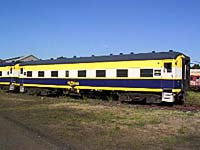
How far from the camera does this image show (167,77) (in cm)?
2416

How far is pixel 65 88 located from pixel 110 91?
20.3ft

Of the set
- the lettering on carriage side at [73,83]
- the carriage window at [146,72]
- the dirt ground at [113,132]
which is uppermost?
the carriage window at [146,72]

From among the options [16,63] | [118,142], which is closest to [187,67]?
[118,142]

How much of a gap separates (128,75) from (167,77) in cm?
332

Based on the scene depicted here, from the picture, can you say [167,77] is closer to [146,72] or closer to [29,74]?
[146,72]

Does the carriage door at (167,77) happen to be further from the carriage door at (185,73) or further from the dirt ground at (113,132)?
the dirt ground at (113,132)

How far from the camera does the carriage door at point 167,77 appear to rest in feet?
78.7

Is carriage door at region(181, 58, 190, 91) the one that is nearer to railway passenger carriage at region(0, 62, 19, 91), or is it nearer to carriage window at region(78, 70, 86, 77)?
carriage window at region(78, 70, 86, 77)

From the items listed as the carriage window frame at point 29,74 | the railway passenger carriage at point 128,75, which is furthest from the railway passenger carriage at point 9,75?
the railway passenger carriage at point 128,75

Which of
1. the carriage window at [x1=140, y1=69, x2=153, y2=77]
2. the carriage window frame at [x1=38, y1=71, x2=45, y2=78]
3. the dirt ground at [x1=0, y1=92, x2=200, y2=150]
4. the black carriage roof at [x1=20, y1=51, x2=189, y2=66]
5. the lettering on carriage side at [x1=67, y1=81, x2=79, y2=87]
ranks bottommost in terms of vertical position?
the dirt ground at [x1=0, y1=92, x2=200, y2=150]

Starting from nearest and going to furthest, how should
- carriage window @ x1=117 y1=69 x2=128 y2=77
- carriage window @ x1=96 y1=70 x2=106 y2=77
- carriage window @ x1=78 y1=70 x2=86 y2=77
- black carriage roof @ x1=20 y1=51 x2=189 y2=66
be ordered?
black carriage roof @ x1=20 y1=51 x2=189 y2=66 < carriage window @ x1=117 y1=69 x2=128 y2=77 < carriage window @ x1=96 y1=70 x2=106 y2=77 < carriage window @ x1=78 y1=70 x2=86 y2=77

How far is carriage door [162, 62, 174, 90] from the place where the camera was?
24000mm

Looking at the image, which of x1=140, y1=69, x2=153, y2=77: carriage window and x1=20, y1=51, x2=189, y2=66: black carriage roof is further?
x1=140, y1=69, x2=153, y2=77: carriage window

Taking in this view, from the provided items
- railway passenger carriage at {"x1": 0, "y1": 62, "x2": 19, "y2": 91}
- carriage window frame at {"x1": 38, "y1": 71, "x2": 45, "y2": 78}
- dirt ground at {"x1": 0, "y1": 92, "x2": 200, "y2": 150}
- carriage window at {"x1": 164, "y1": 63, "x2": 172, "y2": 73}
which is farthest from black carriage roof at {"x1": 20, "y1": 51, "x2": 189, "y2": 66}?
railway passenger carriage at {"x1": 0, "y1": 62, "x2": 19, "y2": 91}
